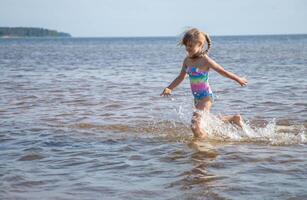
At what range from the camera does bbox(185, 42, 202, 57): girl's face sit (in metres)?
7.27

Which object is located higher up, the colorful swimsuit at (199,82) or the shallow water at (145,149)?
the colorful swimsuit at (199,82)

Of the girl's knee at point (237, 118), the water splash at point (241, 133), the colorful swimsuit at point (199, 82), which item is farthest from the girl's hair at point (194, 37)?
the girl's knee at point (237, 118)

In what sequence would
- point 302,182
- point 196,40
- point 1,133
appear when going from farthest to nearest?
point 1,133, point 196,40, point 302,182

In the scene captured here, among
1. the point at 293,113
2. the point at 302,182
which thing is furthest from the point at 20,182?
the point at 293,113

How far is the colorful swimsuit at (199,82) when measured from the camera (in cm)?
748

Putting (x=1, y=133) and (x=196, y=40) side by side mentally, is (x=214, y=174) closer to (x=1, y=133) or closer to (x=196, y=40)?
(x=196, y=40)

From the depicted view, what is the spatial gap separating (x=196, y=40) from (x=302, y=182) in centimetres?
269

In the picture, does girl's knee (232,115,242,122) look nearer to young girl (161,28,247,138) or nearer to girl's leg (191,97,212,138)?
young girl (161,28,247,138)

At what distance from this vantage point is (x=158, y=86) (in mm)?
16125

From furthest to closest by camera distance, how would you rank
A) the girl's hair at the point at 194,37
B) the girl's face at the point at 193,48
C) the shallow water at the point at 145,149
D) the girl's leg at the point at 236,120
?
the girl's leg at the point at 236,120
the girl's face at the point at 193,48
the girl's hair at the point at 194,37
the shallow water at the point at 145,149

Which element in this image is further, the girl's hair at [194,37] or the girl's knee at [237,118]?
the girl's knee at [237,118]

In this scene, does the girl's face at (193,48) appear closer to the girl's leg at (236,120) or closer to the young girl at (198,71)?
the young girl at (198,71)

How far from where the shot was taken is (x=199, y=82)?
7.54 meters

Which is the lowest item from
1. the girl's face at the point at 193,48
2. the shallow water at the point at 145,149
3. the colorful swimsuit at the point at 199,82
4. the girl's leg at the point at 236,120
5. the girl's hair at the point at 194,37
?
the shallow water at the point at 145,149
